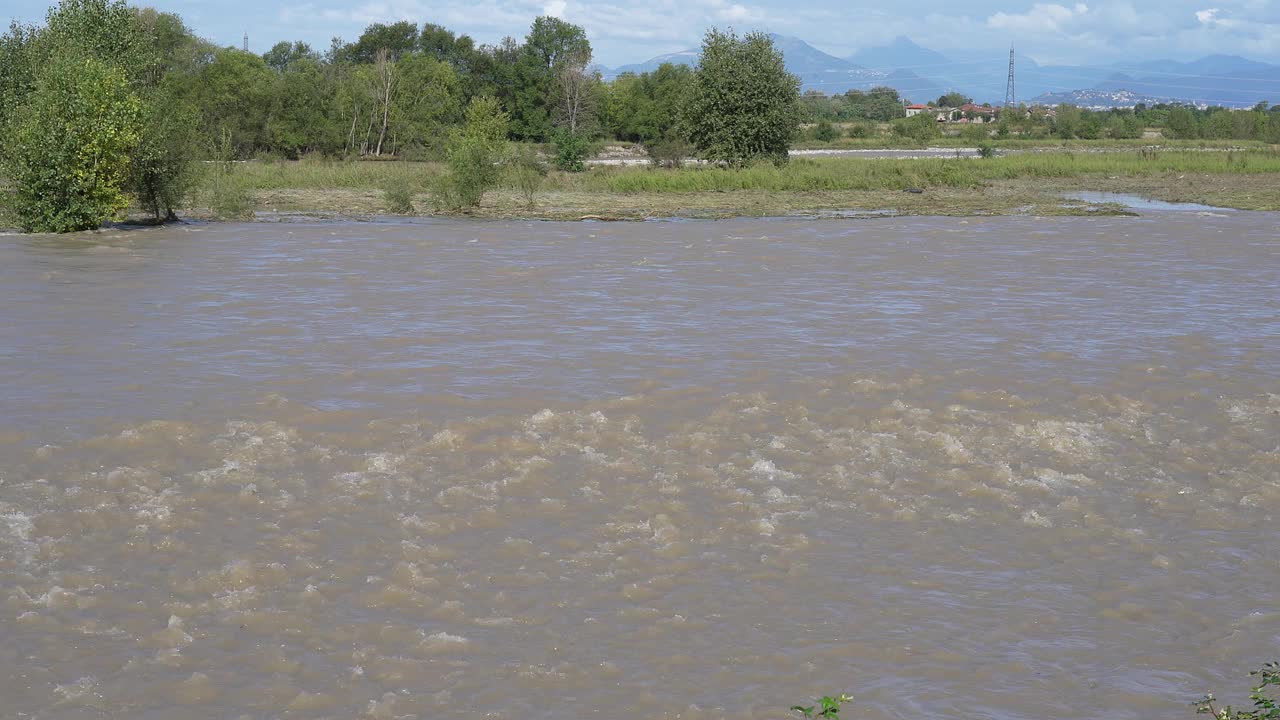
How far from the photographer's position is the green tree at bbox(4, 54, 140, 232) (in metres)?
25.8

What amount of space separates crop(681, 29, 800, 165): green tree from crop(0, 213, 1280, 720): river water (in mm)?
29563

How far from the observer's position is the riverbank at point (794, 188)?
33.0 m

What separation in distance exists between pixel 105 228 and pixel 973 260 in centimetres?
1908

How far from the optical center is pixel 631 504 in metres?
9.45

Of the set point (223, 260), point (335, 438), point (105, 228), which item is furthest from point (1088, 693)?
point (105, 228)

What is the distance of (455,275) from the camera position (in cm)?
2072

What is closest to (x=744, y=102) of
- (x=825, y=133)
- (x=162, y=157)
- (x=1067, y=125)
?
(x=162, y=157)

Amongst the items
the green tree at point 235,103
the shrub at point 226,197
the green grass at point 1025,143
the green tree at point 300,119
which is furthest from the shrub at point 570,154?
the green grass at point 1025,143

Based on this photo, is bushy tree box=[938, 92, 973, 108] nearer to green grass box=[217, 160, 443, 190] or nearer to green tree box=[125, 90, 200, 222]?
green grass box=[217, 160, 443, 190]

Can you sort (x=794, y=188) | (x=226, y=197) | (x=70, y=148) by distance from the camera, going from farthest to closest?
(x=794, y=188)
(x=226, y=197)
(x=70, y=148)

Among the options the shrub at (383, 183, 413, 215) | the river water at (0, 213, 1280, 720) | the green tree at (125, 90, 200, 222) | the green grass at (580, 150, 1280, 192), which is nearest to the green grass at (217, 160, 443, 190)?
the shrub at (383, 183, 413, 215)

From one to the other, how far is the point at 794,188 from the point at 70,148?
2219 cm

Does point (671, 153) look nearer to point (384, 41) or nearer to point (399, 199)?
point (399, 199)

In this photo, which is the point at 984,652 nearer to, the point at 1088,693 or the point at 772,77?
the point at 1088,693
